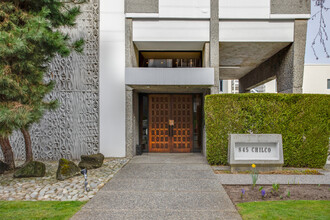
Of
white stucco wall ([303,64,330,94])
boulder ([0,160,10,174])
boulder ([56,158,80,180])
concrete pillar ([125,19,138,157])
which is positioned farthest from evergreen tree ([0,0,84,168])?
white stucco wall ([303,64,330,94])

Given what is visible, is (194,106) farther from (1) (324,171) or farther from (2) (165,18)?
(1) (324,171)

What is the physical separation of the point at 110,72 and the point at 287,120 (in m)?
6.98

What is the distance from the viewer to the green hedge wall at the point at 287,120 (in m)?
6.78

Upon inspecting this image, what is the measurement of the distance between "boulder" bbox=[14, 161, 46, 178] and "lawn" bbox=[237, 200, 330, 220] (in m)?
5.61

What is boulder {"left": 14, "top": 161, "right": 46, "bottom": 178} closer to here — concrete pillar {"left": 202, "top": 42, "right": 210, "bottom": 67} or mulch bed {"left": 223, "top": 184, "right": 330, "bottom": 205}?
mulch bed {"left": 223, "top": 184, "right": 330, "bottom": 205}

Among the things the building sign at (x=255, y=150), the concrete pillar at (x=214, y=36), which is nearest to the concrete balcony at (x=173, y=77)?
the concrete pillar at (x=214, y=36)

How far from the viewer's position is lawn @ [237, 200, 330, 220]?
11.1 ft

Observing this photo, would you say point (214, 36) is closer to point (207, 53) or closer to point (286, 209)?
point (207, 53)

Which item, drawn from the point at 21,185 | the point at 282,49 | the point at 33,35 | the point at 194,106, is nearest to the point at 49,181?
the point at 21,185

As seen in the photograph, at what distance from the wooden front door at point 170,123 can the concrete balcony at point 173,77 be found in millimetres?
2249

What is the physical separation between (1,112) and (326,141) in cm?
982

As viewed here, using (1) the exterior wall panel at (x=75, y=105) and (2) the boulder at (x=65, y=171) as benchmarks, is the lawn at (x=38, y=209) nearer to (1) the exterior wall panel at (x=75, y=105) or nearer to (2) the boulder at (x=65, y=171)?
(2) the boulder at (x=65, y=171)

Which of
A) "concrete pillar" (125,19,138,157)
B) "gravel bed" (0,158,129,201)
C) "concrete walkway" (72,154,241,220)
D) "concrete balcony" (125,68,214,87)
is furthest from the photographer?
"concrete pillar" (125,19,138,157)

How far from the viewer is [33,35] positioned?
4.56 m
